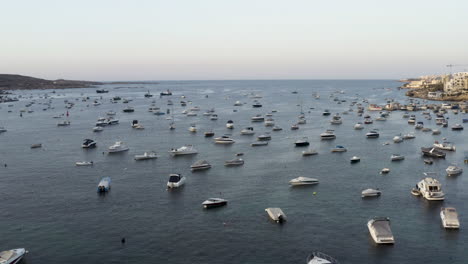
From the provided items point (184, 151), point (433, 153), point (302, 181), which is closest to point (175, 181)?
point (302, 181)

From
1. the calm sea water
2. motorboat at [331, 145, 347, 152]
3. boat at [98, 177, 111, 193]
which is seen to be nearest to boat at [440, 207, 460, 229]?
the calm sea water

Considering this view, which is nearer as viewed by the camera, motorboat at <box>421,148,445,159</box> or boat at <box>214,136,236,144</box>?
motorboat at <box>421,148,445,159</box>

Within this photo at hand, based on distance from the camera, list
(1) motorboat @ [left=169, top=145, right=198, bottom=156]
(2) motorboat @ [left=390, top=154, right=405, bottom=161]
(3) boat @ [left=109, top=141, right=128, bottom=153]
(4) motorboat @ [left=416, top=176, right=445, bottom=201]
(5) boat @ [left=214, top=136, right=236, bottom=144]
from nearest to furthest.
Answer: (4) motorboat @ [left=416, top=176, right=445, bottom=201] < (2) motorboat @ [left=390, top=154, right=405, bottom=161] < (1) motorboat @ [left=169, top=145, right=198, bottom=156] < (3) boat @ [left=109, top=141, right=128, bottom=153] < (5) boat @ [left=214, top=136, right=236, bottom=144]

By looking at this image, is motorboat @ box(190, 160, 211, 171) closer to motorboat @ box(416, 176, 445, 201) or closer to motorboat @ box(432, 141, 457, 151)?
motorboat @ box(416, 176, 445, 201)

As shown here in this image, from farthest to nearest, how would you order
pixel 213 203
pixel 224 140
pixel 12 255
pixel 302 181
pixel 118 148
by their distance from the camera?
pixel 224 140 → pixel 118 148 → pixel 302 181 → pixel 213 203 → pixel 12 255

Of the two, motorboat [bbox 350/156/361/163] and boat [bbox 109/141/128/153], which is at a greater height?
boat [bbox 109/141/128/153]

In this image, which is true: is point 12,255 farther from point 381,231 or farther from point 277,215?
point 381,231
